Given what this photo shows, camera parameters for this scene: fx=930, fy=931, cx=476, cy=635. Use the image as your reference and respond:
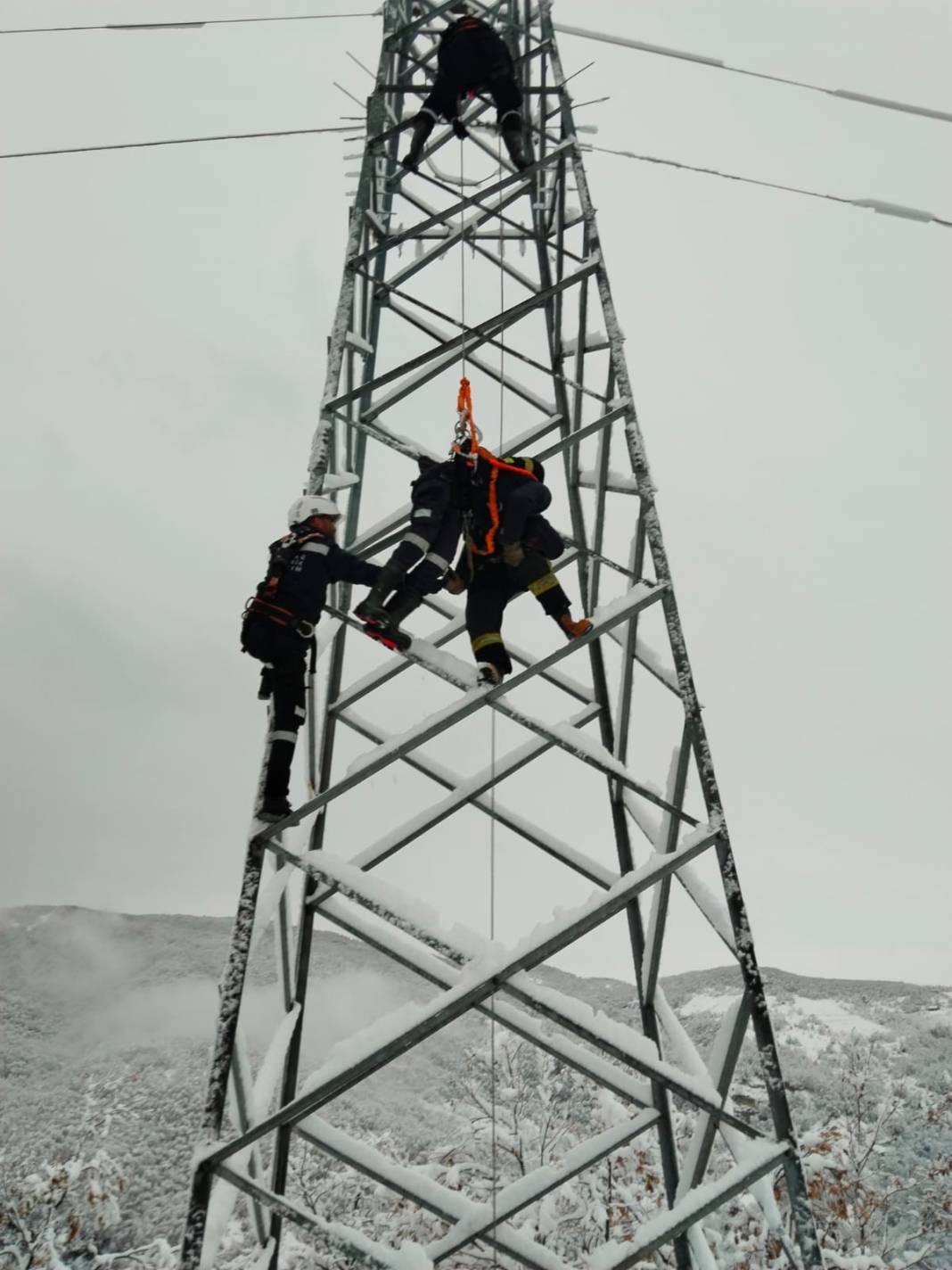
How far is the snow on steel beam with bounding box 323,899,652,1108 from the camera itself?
145 inches

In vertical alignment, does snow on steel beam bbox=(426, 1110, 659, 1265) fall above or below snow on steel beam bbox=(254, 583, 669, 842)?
below

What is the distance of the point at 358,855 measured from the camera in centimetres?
448

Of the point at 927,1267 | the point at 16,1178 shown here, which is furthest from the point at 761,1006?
the point at 16,1178

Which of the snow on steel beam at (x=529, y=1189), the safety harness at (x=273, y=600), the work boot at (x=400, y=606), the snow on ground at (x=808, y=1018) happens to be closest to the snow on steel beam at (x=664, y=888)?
the snow on steel beam at (x=529, y=1189)

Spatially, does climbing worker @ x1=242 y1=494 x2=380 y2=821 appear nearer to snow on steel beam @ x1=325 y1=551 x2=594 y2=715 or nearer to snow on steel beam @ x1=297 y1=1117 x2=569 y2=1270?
snow on steel beam @ x1=325 y1=551 x2=594 y2=715

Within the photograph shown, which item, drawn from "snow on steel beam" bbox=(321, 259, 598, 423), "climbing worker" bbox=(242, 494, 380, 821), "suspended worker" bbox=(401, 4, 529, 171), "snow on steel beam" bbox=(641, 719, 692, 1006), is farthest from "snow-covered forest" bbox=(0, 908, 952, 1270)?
"suspended worker" bbox=(401, 4, 529, 171)

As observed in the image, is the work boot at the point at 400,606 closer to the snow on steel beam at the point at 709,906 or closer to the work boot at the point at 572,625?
the work boot at the point at 572,625

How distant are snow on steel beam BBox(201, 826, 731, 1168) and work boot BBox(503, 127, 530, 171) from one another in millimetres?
5309

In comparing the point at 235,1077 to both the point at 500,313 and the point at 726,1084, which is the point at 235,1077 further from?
the point at 500,313

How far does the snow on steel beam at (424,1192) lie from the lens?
11.0 ft

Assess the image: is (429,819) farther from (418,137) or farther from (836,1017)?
(836,1017)

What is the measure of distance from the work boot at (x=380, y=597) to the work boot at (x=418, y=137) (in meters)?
3.75

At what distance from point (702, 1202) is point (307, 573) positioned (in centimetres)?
288

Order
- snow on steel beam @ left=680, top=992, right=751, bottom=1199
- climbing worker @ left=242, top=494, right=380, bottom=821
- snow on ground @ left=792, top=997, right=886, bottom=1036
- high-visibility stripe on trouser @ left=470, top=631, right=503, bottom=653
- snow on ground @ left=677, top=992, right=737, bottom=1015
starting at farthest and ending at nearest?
snow on ground @ left=677, top=992, right=737, bottom=1015 < snow on ground @ left=792, top=997, right=886, bottom=1036 < high-visibility stripe on trouser @ left=470, top=631, right=503, bottom=653 < climbing worker @ left=242, top=494, right=380, bottom=821 < snow on steel beam @ left=680, top=992, right=751, bottom=1199
